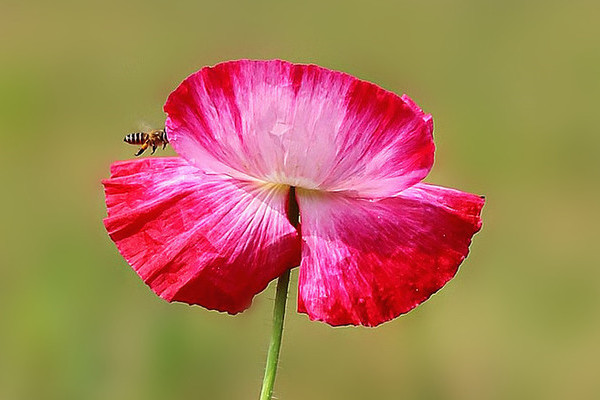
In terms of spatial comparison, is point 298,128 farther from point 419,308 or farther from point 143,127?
point 419,308

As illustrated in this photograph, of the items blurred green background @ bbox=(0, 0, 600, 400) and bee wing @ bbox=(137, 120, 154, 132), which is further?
blurred green background @ bbox=(0, 0, 600, 400)

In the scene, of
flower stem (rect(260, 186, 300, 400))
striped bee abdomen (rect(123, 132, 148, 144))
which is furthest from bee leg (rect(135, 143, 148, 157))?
flower stem (rect(260, 186, 300, 400))

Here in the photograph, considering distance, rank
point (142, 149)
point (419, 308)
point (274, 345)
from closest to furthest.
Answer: point (274, 345) → point (142, 149) → point (419, 308)

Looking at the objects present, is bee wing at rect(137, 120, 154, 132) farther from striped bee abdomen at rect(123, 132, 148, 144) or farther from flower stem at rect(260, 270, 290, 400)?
flower stem at rect(260, 270, 290, 400)

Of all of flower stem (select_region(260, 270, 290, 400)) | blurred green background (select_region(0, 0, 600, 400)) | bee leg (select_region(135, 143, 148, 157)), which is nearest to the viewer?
flower stem (select_region(260, 270, 290, 400))

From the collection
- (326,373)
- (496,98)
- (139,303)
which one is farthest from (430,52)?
(139,303)

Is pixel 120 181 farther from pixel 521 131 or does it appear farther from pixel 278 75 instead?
pixel 521 131

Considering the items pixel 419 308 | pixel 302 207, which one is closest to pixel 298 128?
pixel 302 207
